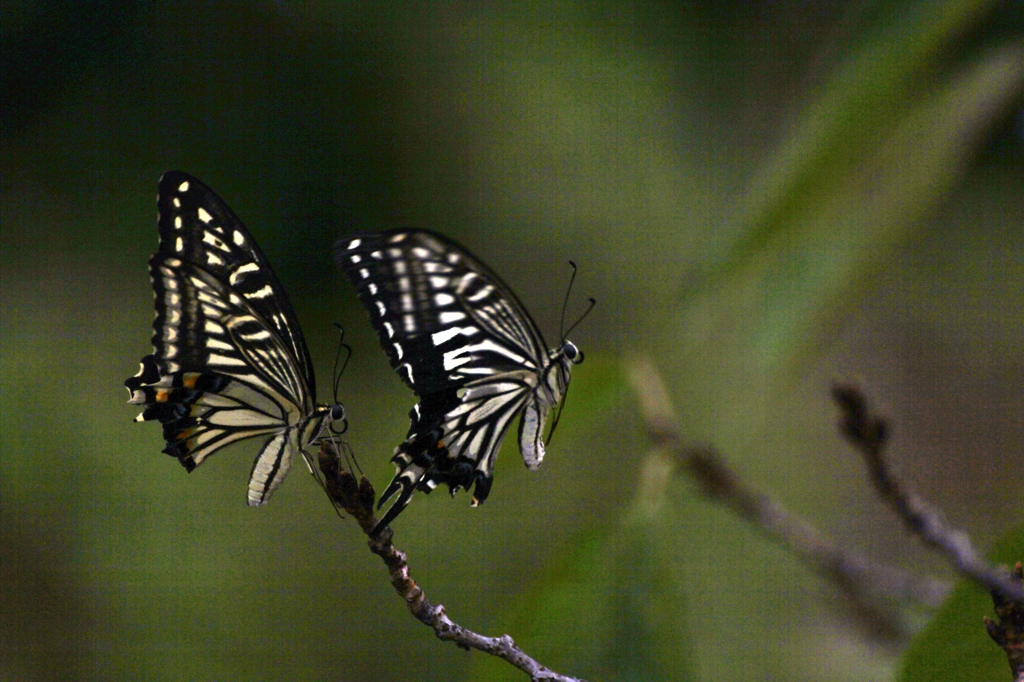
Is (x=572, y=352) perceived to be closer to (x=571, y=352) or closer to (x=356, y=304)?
(x=571, y=352)

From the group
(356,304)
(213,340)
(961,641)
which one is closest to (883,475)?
(961,641)

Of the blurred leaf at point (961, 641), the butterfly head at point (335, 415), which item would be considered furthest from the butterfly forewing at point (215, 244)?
the blurred leaf at point (961, 641)

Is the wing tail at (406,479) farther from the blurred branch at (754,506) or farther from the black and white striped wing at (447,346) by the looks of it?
the blurred branch at (754,506)

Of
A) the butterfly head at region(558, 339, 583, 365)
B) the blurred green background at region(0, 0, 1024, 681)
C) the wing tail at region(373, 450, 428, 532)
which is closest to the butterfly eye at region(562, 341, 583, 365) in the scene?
the butterfly head at region(558, 339, 583, 365)

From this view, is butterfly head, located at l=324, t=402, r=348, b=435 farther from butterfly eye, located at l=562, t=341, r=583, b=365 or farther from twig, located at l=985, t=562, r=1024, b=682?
twig, located at l=985, t=562, r=1024, b=682

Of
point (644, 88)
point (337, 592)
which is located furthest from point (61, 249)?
point (644, 88)
